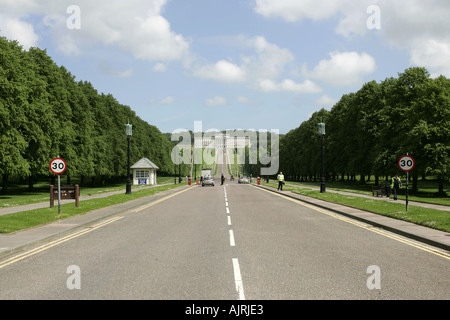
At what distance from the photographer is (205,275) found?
21.6 feet

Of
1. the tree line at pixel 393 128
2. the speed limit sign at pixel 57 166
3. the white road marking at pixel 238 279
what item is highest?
the tree line at pixel 393 128

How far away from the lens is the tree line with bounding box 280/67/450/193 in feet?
114

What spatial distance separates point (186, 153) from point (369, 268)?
12796cm

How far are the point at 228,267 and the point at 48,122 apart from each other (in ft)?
110

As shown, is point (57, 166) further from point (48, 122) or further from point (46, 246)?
point (48, 122)

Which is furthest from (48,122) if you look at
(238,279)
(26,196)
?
(238,279)

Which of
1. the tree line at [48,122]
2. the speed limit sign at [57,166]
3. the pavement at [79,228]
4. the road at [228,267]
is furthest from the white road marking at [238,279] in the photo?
the tree line at [48,122]

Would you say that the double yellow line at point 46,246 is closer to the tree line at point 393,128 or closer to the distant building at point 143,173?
the tree line at point 393,128

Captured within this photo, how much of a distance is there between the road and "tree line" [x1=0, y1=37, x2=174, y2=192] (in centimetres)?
2326

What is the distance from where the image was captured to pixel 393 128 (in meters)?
42.8

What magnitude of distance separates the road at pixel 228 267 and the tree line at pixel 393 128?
20182 millimetres

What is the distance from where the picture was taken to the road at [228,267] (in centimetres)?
563

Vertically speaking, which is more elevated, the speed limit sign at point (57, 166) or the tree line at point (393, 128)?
the tree line at point (393, 128)
